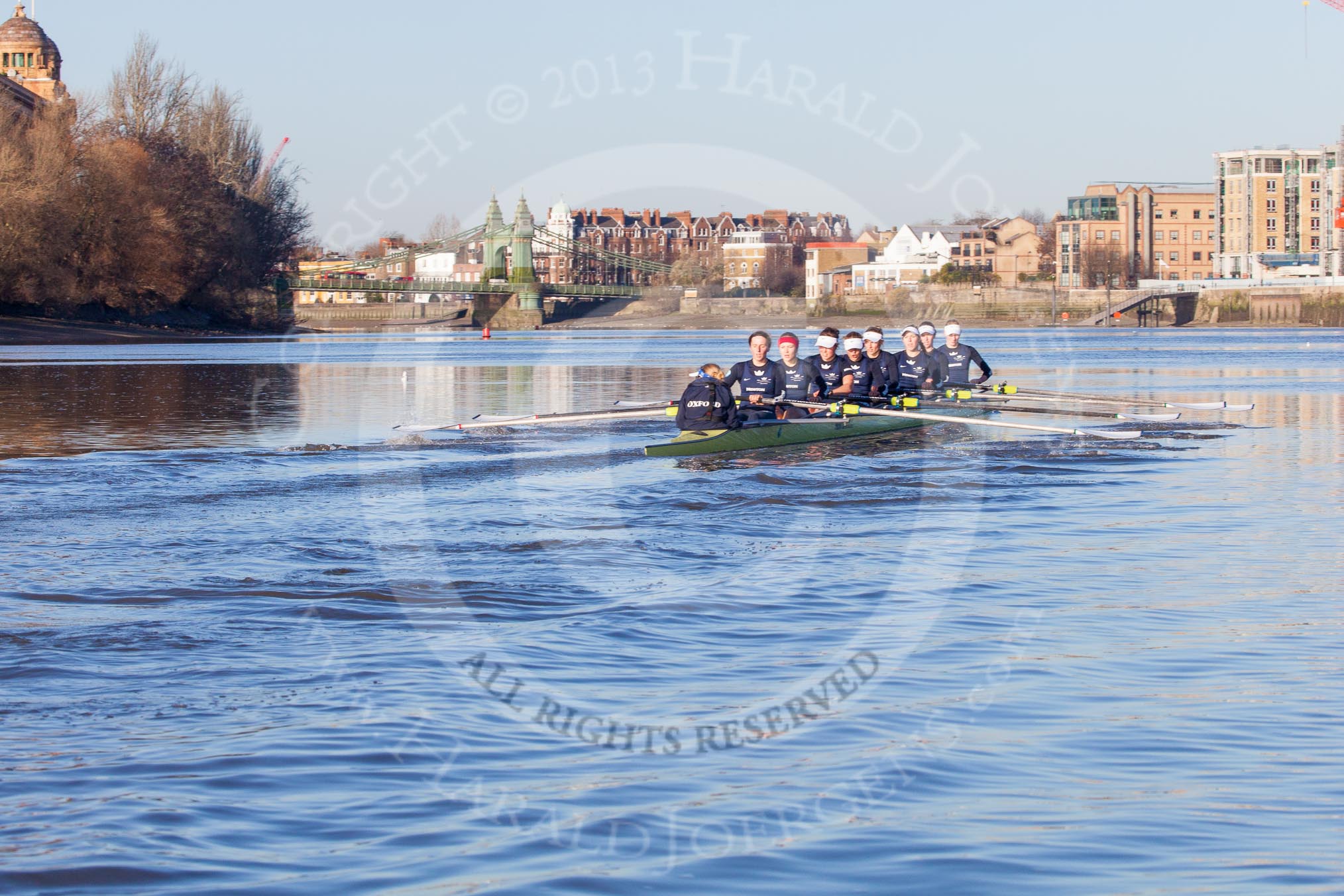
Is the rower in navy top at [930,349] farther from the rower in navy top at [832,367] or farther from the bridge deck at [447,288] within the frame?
the bridge deck at [447,288]

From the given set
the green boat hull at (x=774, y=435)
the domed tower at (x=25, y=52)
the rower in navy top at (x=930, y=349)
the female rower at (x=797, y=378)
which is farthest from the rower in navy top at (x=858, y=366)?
the domed tower at (x=25, y=52)

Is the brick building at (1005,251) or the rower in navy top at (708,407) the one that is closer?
the rower in navy top at (708,407)

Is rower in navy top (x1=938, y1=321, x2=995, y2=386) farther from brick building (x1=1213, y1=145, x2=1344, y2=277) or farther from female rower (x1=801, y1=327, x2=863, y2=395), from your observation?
brick building (x1=1213, y1=145, x2=1344, y2=277)

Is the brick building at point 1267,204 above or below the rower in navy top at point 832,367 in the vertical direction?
above

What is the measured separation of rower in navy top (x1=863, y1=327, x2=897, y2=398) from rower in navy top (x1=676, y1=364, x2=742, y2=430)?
3.40 m

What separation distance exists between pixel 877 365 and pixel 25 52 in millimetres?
103336

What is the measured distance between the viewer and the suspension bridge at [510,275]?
3740 inches

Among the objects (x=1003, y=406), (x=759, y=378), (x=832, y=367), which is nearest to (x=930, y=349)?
(x=1003, y=406)

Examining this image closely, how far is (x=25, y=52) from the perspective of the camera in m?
105

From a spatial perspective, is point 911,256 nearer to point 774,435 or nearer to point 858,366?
point 858,366

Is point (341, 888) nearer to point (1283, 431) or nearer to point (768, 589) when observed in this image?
point (768, 589)

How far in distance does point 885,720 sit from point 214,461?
11722 mm

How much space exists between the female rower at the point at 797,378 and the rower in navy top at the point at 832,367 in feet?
2.52

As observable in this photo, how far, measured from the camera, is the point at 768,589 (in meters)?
8.87
